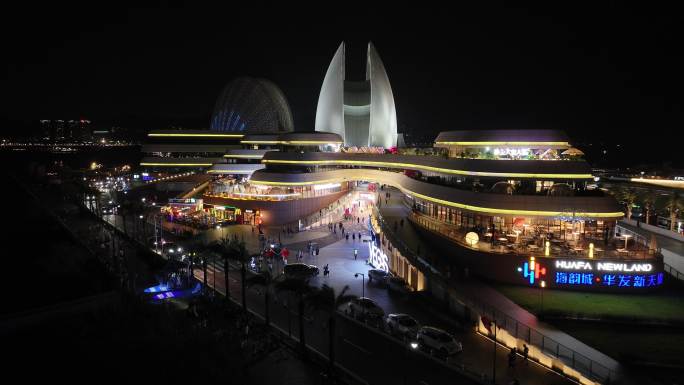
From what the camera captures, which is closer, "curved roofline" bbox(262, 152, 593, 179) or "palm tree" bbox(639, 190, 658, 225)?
"curved roofline" bbox(262, 152, 593, 179)

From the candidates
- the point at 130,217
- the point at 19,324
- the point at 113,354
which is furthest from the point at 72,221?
the point at 113,354

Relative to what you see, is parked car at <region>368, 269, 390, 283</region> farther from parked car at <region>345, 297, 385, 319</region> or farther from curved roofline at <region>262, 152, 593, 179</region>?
curved roofline at <region>262, 152, 593, 179</region>

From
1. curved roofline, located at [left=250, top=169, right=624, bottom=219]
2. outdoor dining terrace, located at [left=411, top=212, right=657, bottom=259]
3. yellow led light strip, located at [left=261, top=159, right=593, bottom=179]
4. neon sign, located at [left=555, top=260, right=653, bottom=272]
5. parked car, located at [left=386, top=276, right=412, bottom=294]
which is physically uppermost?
yellow led light strip, located at [left=261, top=159, right=593, bottom=179]

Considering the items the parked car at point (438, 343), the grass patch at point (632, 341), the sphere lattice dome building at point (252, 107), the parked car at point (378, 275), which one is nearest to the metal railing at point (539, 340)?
the grass patch at point (632, 341)

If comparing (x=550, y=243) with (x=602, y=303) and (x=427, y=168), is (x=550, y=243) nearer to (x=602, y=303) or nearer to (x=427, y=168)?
(x=602, y=303)

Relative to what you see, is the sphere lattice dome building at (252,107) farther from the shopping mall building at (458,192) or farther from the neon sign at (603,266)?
the neon sign at (603,266)

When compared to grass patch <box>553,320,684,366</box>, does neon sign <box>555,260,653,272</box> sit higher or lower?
higher

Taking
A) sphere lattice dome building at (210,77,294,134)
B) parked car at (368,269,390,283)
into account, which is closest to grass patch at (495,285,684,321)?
parked car at (368,269,390,283)

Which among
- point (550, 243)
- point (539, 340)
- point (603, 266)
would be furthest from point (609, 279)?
point (539, 340)
